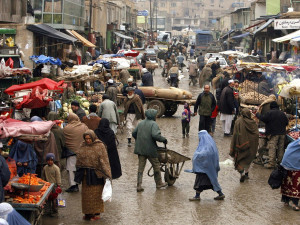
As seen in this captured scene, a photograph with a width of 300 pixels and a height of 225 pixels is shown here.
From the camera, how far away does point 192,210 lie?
10.4 m

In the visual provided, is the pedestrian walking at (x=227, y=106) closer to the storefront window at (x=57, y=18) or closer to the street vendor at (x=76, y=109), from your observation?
the street vendor at (x=76, y=109)

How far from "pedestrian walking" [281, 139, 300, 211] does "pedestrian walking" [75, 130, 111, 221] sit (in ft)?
9.65

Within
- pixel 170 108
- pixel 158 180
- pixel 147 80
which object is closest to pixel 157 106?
pixel 170 108

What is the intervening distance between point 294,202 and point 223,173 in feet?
9.53

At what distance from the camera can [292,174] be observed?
10477 millimetres

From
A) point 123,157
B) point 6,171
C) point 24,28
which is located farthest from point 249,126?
point 24,28

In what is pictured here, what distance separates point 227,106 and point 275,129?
427 centimetres

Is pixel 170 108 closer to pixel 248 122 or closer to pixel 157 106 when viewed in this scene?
pixel 157 106

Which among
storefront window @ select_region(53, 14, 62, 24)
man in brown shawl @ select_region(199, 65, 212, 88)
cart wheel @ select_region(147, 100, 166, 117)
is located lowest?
cart wheel @ select_region(147, 100, 166, 117)

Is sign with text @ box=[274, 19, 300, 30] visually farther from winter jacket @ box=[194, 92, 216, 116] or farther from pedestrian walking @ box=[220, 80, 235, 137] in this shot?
winter jacket @ box=[194, 92, 216, 116]

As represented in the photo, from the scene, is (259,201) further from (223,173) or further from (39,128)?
(39,128)

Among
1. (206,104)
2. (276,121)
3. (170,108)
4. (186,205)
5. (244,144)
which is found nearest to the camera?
(186,205)

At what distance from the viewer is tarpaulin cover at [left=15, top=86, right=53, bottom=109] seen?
1303cm

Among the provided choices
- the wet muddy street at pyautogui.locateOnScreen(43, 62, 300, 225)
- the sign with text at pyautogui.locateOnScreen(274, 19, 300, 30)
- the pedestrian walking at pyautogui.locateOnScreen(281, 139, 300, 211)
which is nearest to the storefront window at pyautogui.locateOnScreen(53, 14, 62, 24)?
the sign with text at pyautogui.locateOnScreen(274, 19, 300, 30)
